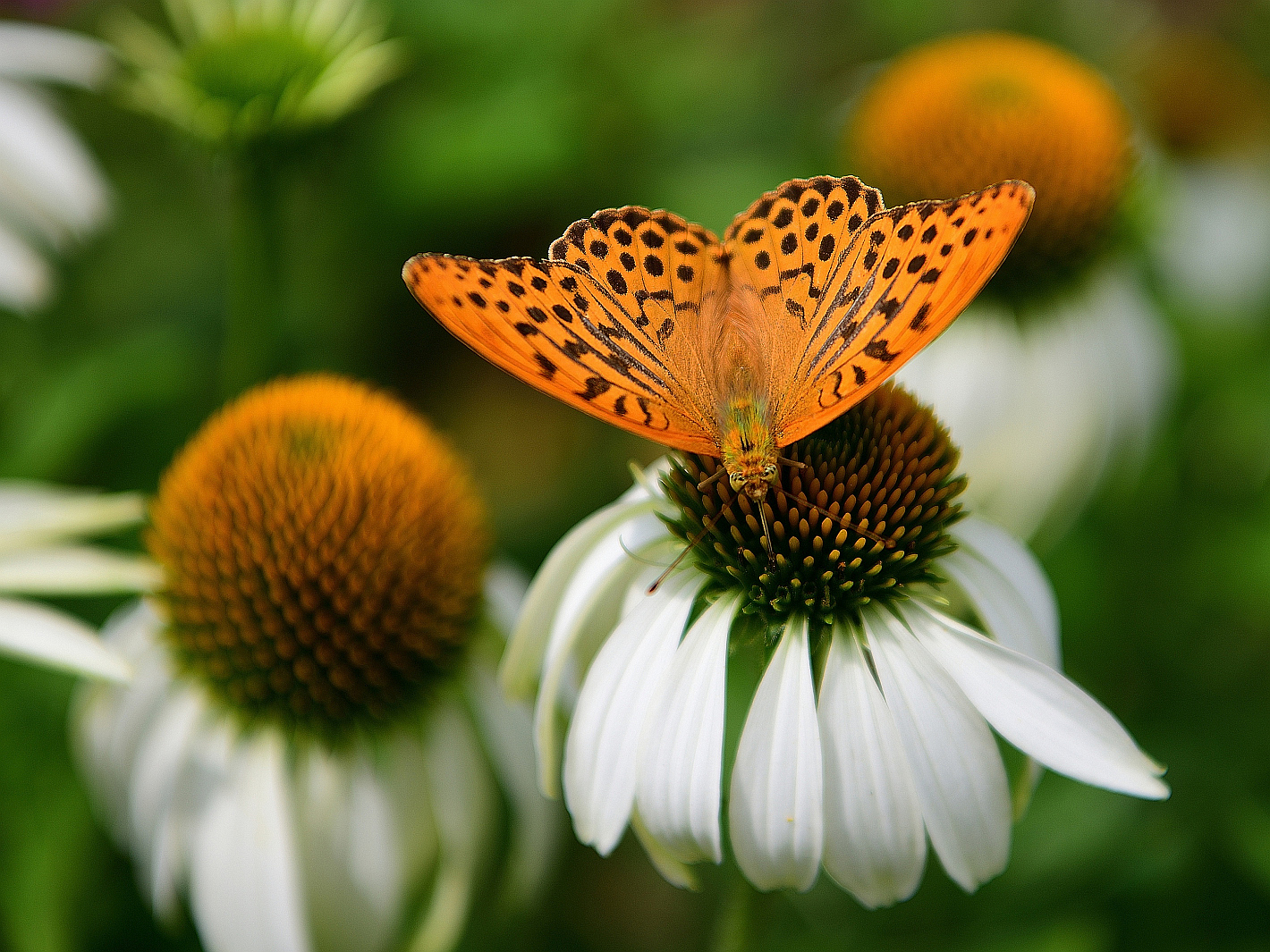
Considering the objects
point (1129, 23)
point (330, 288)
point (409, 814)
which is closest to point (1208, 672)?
point (409, 814)

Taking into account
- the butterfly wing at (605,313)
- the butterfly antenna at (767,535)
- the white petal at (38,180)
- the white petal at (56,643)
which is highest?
the butterfly wing at (605,313)

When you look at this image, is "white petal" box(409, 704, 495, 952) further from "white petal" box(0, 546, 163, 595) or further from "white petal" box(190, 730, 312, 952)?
"white petal" box(0, 546, 163, 595)

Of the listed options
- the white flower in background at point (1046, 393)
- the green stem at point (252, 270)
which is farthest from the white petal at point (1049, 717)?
the green stem at point (252, 270)

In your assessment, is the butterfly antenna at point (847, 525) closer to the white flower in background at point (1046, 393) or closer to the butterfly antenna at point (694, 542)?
the butterfly antenna at point (694, 542)

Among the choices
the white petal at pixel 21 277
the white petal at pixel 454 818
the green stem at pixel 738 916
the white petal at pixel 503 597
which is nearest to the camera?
the green stem at pixel 738 916

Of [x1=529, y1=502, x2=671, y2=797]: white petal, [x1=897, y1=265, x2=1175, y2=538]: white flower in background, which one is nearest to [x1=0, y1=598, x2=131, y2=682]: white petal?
[x1=529, y1=502, x2=671, y2=797]: white petal

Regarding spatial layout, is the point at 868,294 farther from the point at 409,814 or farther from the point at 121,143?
the point at 121,143
